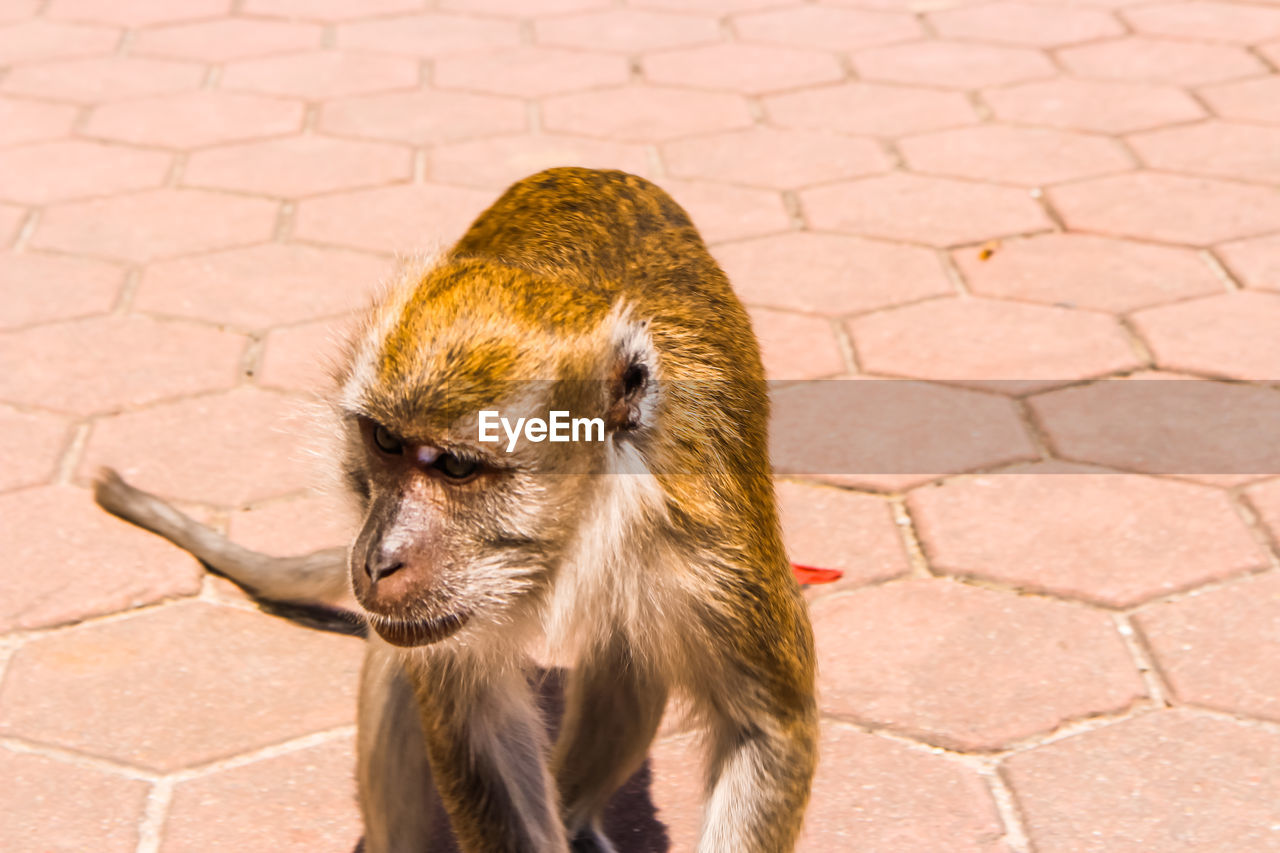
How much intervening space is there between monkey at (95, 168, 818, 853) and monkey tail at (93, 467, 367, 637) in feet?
2.04

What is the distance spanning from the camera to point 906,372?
3.86m

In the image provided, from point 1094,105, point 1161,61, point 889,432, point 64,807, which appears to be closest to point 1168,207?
point 1094,105

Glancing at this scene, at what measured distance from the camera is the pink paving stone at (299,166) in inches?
190

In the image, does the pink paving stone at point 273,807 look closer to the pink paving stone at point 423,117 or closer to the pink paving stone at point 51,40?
the pink paving stone at point 423,117

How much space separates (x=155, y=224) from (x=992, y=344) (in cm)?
253

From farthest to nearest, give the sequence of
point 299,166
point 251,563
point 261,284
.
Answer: point 299,166
point 261,284
point 251,563

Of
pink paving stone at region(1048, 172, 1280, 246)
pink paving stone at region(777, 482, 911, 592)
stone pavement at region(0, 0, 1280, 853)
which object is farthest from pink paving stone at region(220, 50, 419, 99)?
pink paving stone at region(777, 482, 911, 592)

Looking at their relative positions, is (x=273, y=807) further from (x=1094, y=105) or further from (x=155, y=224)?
(x=1094, y=105)

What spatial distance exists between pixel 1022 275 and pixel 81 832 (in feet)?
9.67

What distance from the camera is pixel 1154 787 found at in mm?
2592

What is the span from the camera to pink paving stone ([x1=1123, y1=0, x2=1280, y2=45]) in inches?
237

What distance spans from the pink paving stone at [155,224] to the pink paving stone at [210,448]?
0.92 metres

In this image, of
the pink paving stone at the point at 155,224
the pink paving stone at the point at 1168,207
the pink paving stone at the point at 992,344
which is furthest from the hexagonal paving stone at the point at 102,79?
the pink paving stone at the point at 1168,207

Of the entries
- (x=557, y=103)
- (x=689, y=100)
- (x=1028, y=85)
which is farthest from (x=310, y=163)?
(x=1028, y=85)
